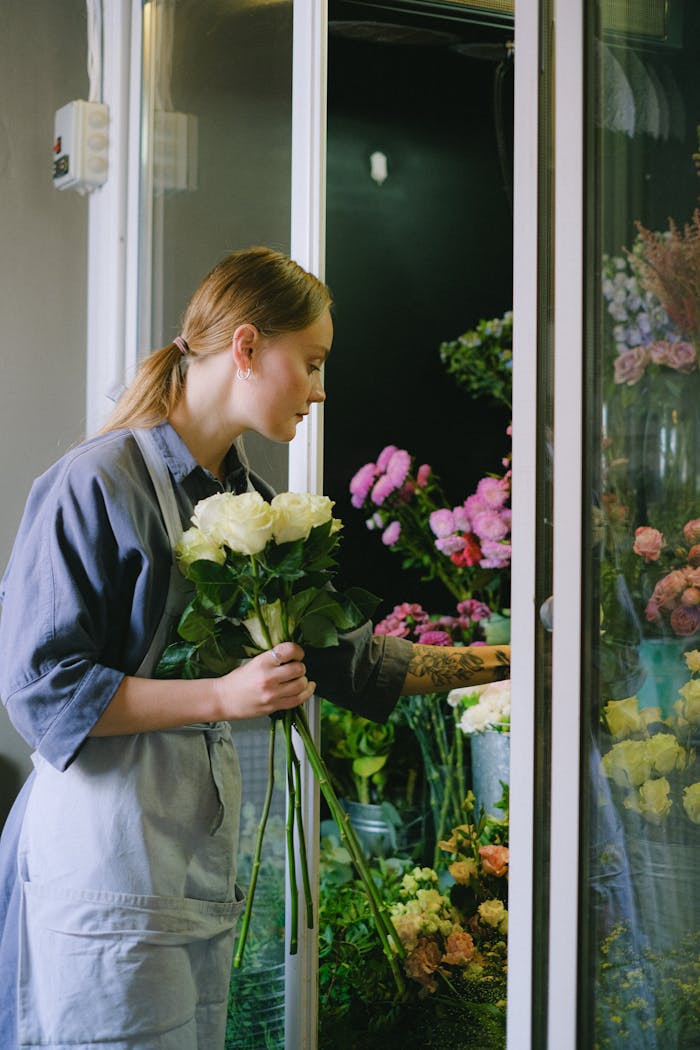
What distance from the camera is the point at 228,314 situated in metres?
1.54

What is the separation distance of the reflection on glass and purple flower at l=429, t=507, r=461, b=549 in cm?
122

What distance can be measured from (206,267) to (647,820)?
140cm

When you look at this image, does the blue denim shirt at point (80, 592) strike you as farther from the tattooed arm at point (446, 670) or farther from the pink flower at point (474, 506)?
the pink flower at point (474, 506)

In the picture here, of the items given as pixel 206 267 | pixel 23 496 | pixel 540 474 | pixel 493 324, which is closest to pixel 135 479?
pixel 540 474

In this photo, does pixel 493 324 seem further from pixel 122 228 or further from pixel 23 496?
pixel 23 496

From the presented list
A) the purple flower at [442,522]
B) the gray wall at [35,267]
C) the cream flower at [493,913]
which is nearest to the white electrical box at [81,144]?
the gray wall at [35,267]

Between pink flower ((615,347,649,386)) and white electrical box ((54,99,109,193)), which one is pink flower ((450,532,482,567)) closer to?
white electrical box ((54,99,109,193))

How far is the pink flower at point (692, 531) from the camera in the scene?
0.90 metres

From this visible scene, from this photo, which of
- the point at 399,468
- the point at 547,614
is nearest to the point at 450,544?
the point at 399,468

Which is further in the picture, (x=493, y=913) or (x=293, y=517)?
(x=493, y=913)

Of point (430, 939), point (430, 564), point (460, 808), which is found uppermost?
point (430, 564)

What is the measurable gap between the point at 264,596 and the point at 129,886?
39cm

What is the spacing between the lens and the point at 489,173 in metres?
2.81

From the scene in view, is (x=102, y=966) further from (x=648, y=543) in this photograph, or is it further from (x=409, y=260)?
(x=409, y=260)
